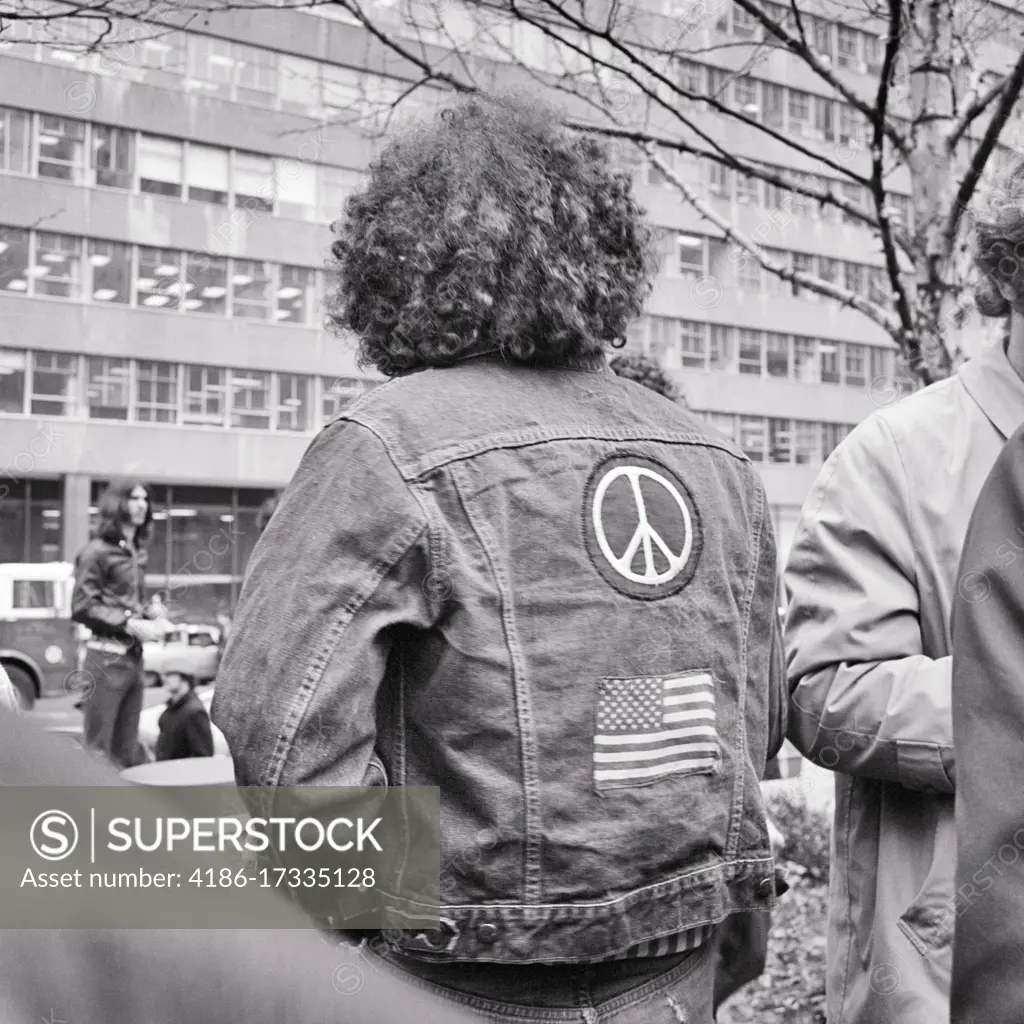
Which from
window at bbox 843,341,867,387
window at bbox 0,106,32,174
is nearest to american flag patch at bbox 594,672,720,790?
window at bbox 0,106,32,174

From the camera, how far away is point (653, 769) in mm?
1299

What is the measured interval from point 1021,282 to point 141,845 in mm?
1532

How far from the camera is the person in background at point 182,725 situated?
4664 mm

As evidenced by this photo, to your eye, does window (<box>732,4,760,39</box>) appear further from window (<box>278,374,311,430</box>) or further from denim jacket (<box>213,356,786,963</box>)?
denim jacket (<box>213,356,786,963</box>)

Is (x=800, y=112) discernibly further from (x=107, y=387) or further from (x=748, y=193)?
(x=107, y=387)

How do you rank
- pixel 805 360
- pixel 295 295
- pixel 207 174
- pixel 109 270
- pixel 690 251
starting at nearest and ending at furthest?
pixel 109 270 → pixel 207 174 → pixel 295 295 → pixel 690 251 → pixel 805 360

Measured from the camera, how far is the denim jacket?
1.16 meters

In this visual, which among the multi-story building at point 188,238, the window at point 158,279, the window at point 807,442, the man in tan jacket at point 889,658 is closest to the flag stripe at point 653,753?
the man in tan jacket at point 889,658

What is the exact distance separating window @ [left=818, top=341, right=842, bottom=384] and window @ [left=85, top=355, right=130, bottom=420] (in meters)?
21.1

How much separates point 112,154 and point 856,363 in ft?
68.8

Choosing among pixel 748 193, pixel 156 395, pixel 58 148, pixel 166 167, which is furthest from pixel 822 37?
pixel 58 148

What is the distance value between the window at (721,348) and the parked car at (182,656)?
1934 centimetres

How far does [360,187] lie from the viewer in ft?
4.88

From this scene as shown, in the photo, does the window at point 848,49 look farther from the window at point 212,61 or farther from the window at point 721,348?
the window at point 721,348
